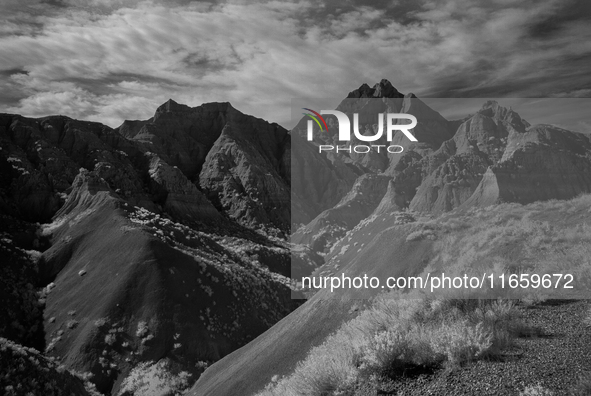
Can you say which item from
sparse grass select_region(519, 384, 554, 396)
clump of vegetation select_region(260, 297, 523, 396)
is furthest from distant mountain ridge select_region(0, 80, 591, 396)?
sparse grass select_region(519, 384, 554, 396)

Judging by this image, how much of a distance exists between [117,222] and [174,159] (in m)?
76.4

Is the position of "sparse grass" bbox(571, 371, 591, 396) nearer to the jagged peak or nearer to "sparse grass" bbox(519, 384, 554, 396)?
"sparse grass" bbox(519, 384, 554, 396)

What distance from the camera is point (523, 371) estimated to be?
5.58m

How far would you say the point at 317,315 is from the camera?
59.2 feet

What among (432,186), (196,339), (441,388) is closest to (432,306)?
(441,388)

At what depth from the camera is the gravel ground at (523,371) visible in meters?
5.29

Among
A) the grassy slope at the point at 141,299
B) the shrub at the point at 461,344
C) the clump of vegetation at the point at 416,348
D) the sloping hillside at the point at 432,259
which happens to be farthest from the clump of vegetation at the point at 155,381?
the shrub at the point at 461,344

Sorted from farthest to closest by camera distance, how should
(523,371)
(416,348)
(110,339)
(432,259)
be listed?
(110,339) < (432,259) < (416,348) < (523,371)

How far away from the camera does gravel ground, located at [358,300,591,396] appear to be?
5285 millimetres

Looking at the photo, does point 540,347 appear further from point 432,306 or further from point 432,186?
point 432,186

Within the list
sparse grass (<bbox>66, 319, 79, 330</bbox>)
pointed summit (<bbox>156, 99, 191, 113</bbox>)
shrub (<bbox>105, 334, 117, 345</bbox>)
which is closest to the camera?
shrub (<bbox>105, 334, 117, 345</bbox>)

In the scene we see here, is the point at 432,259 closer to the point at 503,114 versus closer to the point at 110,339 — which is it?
the point at 110,339

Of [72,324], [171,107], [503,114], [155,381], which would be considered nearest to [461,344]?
[155,381]

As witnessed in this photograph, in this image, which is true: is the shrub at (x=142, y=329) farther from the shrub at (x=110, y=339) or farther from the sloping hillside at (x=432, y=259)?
the sloping hillside at (x=432, y=259)
